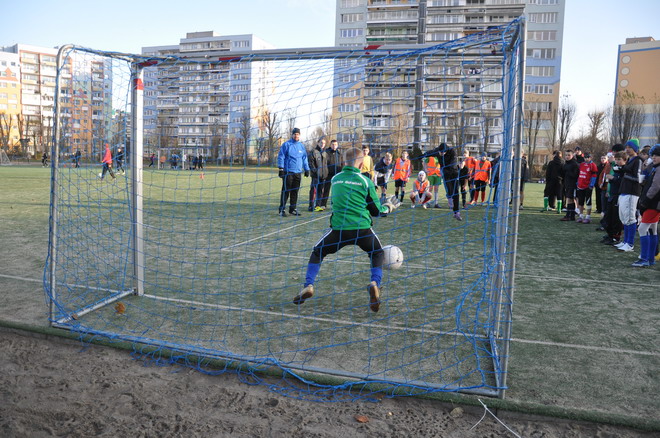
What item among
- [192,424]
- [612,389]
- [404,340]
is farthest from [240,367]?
[612,389]

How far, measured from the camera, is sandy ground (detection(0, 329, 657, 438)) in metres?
3.01

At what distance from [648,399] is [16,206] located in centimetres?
1446

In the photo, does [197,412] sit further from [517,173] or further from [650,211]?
[650,211]

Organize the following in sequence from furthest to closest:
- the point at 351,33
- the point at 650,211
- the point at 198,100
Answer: the point at 351,33 → the point at 650,211 → the point at 198,100

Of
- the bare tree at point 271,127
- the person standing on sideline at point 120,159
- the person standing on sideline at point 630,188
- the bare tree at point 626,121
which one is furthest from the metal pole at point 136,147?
the bare tree at point 626,121

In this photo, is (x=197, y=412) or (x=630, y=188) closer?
(x=197, y=412)

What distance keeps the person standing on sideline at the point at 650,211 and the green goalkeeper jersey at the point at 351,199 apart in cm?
474

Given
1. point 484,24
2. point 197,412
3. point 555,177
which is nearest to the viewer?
point 197,412

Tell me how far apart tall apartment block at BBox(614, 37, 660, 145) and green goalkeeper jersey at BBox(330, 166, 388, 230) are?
255 feet

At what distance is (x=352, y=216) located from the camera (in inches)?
196

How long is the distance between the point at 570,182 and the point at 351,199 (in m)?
10.1

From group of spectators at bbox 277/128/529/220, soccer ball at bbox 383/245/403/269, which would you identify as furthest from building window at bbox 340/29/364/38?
soccer ball at bbox 383/245/403/269

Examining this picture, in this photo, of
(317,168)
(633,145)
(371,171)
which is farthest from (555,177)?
(317,168)

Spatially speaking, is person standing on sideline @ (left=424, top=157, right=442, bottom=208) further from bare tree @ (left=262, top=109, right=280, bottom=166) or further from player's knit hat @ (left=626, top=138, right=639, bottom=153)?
bare tree @ (left=262, top=109, right=280, bottom=166)
